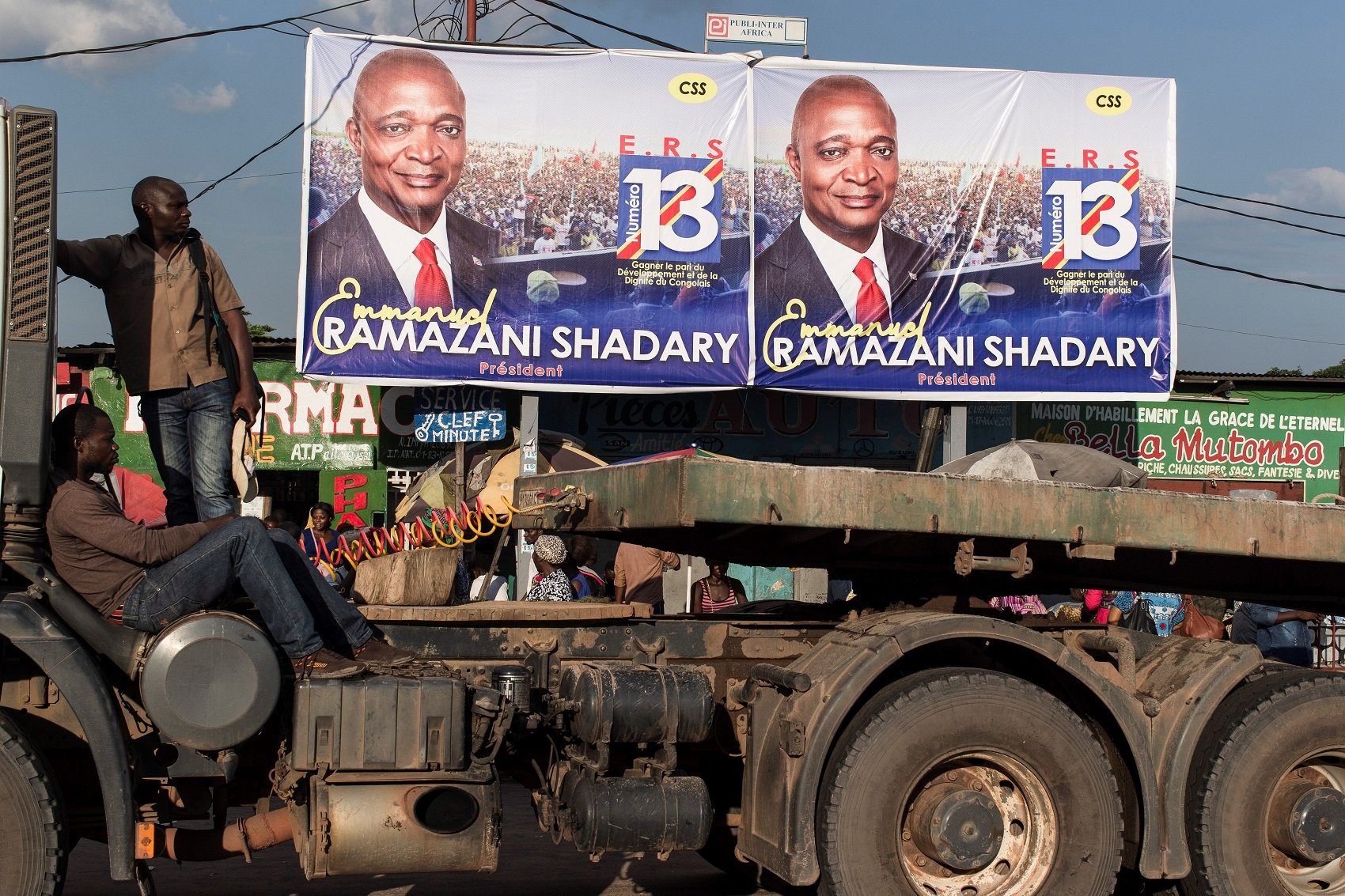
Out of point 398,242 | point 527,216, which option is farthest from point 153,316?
point 527,216

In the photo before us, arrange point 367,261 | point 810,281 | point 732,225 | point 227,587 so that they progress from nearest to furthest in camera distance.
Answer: point 227,587 < point 367,261 < point 732,225 < point 810,281

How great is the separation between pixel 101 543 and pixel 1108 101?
1376 centimetres

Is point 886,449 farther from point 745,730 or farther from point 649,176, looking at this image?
point 745,730

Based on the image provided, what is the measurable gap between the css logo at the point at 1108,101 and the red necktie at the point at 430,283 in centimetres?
773

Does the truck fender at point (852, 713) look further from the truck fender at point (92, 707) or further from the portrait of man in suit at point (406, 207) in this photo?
the portrait of man in suit at point (406, 207)

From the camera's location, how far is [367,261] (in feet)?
47.6

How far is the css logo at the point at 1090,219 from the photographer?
15.9m

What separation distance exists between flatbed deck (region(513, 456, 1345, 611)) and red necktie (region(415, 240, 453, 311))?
875 cm

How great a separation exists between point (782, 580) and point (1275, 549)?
11.6 meters

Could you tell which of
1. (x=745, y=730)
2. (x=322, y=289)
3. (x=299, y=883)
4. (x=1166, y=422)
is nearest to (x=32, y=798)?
(x=299, y=883)

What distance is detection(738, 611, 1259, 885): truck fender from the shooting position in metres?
5.07

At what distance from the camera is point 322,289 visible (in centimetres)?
1438

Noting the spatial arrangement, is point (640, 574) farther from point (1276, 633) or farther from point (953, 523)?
point (953, 523)

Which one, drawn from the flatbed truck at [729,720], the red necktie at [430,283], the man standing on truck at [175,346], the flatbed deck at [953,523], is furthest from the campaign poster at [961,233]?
the man standing on truck at [175,346]
